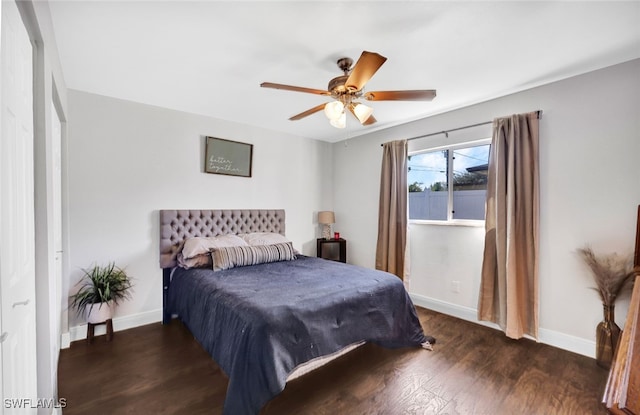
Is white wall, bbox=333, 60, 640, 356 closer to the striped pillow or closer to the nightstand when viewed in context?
the nightstand

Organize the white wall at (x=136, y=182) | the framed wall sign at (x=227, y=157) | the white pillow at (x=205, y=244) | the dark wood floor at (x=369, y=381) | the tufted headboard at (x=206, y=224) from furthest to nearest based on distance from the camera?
the framed wall sign at (x=227, y=157) → the tufted headboard at (x=206, y=224) → the white pillow at (x=205, y=244) → the white wall at (x=136, y=182) → the dark wood floor at (x=369, y=381)

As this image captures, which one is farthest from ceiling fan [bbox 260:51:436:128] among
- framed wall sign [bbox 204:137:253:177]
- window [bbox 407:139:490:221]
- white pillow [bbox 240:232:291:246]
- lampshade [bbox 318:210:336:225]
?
lampshade [bbox 318:210:336:225]

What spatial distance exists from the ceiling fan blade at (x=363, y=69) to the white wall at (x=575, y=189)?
2.02 m

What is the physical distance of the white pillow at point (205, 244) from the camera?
10.3ft

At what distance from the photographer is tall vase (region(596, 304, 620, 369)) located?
7.44 ft

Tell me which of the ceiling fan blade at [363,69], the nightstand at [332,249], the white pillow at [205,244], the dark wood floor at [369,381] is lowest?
the dark wood floor at [369,381]

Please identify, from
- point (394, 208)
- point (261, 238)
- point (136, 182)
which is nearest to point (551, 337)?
point (394, 208)

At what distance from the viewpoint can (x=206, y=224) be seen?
3631 millimetres

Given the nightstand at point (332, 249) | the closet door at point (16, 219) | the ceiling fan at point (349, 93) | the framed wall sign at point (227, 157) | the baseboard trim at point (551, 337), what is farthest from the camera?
the nightstand at point (332, 249)

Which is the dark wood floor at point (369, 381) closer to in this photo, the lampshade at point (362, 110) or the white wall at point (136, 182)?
the white wall at point (136, 182)

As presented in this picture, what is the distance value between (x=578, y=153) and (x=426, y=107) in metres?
1.54

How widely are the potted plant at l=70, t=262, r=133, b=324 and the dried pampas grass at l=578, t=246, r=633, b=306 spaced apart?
4503 mm

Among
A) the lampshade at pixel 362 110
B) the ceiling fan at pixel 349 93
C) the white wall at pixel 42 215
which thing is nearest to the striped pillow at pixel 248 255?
the white wall at pixel 42 215

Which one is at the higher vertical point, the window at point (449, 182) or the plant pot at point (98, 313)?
the window at point (449, 182)
